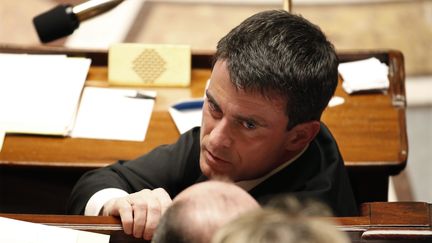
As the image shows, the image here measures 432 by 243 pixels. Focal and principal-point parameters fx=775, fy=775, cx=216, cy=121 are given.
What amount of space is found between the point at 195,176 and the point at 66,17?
58cm

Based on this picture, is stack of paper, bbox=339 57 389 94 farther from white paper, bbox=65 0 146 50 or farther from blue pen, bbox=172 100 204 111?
white paper, bbox=65 0 146 50

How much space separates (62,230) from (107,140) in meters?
0.80

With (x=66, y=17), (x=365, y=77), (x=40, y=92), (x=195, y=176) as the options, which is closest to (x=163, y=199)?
(x=195, y=176)

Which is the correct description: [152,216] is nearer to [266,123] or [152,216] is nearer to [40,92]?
[266,123]

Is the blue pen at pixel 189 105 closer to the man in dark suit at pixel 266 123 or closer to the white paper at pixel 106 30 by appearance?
the man in dark suit at pixel 266 123

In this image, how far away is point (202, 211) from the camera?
4.10 feet

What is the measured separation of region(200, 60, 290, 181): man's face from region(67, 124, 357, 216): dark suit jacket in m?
0.06

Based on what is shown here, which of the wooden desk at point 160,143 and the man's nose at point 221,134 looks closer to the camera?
the man's nose at point 221,134

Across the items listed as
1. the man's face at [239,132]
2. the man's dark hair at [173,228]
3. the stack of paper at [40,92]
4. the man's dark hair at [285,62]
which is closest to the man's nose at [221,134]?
the man's face at [239,132]

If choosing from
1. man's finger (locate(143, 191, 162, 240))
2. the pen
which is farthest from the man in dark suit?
the pen

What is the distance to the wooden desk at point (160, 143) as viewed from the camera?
7.91 feet

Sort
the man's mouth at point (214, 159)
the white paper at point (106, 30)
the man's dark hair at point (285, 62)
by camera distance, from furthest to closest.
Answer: the white paper at point (106, 30) < the man's mouth at point (214, 159) < the man's dark hair at point (285, 62)

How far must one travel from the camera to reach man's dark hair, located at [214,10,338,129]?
5.99 ft

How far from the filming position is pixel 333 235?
103 centimetres
